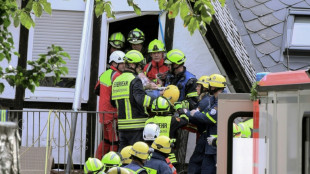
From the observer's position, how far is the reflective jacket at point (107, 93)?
15.1m

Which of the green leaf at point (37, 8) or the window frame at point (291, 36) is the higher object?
the window frame at point (291, 36)

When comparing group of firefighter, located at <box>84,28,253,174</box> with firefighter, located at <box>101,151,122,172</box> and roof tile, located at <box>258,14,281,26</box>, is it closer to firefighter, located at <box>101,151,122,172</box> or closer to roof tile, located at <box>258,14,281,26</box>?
firefighter, located at <box>101,151,122,172</box>

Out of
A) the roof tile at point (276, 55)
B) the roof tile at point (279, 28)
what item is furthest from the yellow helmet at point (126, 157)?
the roof tile at point (279, 28)

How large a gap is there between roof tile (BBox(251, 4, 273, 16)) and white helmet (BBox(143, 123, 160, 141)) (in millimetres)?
5109

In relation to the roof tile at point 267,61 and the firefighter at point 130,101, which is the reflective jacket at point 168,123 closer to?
the firefighter at point 130,101

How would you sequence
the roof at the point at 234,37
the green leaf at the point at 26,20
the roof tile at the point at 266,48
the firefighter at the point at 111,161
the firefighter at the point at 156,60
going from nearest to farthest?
the green leaf at the point at 26,20, the firefighter at the point at 111,161, the firefighter at the point at 156,60, the roof at the point at 234,37, the roof tile at the point at 266,48

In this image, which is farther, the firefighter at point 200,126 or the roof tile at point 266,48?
the roof tile at point 266,48

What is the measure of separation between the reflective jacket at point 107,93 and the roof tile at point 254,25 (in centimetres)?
336

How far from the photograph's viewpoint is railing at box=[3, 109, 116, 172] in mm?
15406

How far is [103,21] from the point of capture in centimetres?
1689

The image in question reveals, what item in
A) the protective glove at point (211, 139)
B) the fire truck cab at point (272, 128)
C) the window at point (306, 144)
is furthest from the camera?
the protective glove at point (211, 139)

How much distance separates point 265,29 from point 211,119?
4362mm

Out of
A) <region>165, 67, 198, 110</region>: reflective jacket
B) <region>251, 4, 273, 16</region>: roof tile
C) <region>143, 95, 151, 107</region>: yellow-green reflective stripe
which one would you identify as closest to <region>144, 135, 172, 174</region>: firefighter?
<region>143, 95, 151, 107</region>: yellow-green reflective stripe

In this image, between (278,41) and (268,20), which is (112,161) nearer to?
(278,41)
